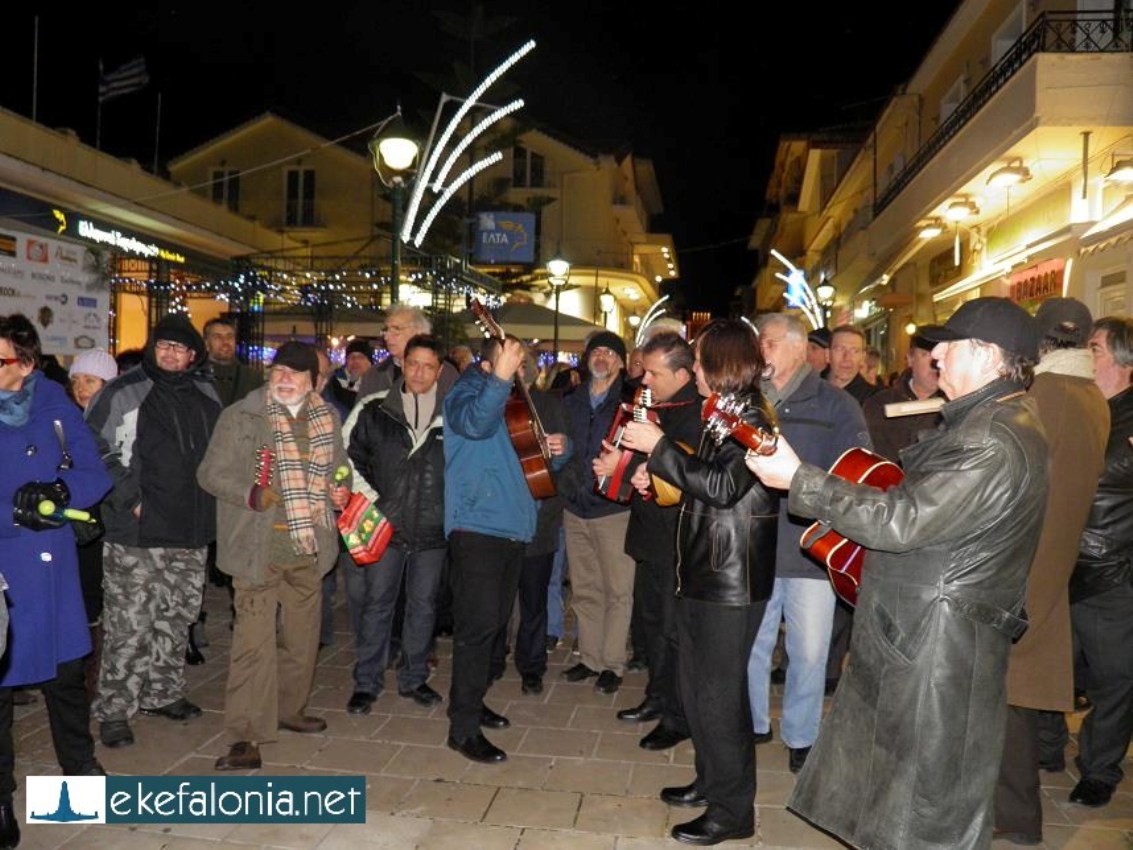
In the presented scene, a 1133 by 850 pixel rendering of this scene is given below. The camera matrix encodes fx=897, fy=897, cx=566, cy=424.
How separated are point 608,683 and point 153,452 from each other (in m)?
3.21

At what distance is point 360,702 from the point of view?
5.55 meters

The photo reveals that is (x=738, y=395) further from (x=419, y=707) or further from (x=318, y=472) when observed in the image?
(x=419, y=707)

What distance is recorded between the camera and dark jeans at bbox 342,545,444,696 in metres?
5.68

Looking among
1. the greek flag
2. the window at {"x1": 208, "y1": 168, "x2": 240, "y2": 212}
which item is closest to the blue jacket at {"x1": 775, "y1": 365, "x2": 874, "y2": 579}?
the greek flag

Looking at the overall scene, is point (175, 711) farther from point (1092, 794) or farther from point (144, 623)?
point (1092, 794)

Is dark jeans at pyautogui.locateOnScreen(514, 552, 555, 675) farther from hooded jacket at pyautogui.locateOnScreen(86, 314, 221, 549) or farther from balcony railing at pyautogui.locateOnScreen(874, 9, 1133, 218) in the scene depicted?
balcony railing at pyautogui.locateOnScreen(874, 9, 1133, 218)

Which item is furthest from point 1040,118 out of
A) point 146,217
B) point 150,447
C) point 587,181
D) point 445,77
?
point 587,181

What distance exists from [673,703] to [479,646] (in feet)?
4.12

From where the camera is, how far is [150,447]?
5133 millimetres

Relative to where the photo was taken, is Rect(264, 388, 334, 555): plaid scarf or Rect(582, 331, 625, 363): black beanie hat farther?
Rect(582, 331, 625, 363): black beanie hat

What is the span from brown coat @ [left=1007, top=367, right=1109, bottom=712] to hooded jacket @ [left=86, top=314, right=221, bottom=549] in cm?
441

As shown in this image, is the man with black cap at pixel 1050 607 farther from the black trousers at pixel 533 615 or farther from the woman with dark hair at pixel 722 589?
the black trousers at pixel 533 615

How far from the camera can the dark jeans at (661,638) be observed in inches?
202

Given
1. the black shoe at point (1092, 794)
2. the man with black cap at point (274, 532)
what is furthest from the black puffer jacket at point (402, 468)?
the black shoe at point (1092, 794)
